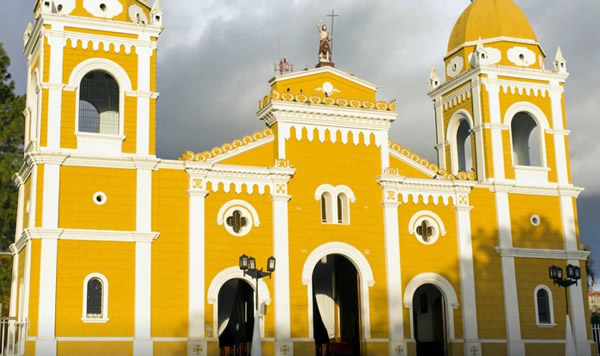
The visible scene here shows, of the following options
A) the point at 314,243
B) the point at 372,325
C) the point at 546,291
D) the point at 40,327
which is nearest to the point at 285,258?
the point at 314,243

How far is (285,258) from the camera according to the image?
31.8 meters

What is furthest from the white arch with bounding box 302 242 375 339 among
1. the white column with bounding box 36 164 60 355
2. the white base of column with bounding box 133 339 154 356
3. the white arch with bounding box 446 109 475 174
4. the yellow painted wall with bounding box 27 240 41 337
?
the yellow painted wall with bounding box 27 240 41 337

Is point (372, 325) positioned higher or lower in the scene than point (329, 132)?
lower

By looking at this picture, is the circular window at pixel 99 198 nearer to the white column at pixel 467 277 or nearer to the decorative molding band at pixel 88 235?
the decorative molding band at pixel 88 235

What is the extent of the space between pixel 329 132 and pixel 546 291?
437 inches

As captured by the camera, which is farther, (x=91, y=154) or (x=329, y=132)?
(x=329, y=132)

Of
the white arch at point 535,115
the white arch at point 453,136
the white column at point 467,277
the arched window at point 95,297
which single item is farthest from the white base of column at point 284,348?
the white arch at point 535,115

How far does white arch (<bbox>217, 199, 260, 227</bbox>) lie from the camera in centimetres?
3139

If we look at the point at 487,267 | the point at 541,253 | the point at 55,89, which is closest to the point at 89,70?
the point at 55,89

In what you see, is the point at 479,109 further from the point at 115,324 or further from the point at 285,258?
the point at 115,324

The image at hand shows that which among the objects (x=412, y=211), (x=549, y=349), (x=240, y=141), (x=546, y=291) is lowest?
(x=549, y=349)

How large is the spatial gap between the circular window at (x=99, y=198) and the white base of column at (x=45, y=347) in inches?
191

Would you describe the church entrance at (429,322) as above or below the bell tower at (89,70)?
below

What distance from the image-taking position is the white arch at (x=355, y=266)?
32.1 metres
